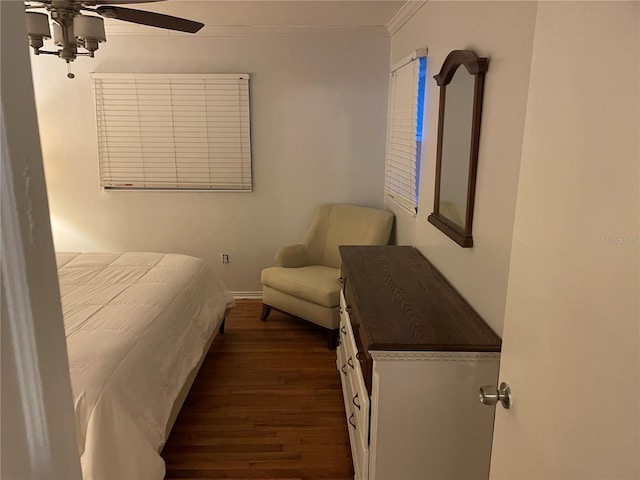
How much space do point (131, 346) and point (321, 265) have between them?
2.19 meters

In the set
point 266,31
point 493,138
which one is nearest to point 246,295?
point 266,31

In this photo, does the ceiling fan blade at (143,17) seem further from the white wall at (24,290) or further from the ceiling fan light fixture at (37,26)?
the white wall at (24,290)

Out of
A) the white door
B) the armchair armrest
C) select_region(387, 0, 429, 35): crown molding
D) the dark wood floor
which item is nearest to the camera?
the white door

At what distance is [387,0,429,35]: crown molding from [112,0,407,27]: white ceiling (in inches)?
1.2

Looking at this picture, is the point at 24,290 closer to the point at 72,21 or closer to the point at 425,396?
the point at 425,396

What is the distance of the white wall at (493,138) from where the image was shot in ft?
5.16

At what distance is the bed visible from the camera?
5.70 ft

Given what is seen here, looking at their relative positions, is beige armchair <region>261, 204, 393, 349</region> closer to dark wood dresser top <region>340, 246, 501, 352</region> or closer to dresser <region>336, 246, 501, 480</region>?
dark wood dresser top <region>340, 246, 501, 352</region>

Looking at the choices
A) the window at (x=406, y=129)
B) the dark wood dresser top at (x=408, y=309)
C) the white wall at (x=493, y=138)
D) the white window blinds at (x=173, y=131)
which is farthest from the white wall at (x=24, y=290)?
the white window blinds at (x=173, y=131)

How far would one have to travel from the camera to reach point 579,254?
31.4 inches

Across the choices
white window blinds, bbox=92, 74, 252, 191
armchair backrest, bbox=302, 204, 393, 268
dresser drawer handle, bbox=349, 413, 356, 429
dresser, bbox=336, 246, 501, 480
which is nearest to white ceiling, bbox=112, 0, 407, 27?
white window blinds, bbox=92, 74, 252, 191

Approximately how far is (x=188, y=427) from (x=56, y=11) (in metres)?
2.04

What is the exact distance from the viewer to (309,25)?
3775 millimetres

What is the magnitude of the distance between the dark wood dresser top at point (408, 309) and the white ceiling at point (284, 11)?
1669 millimetres
